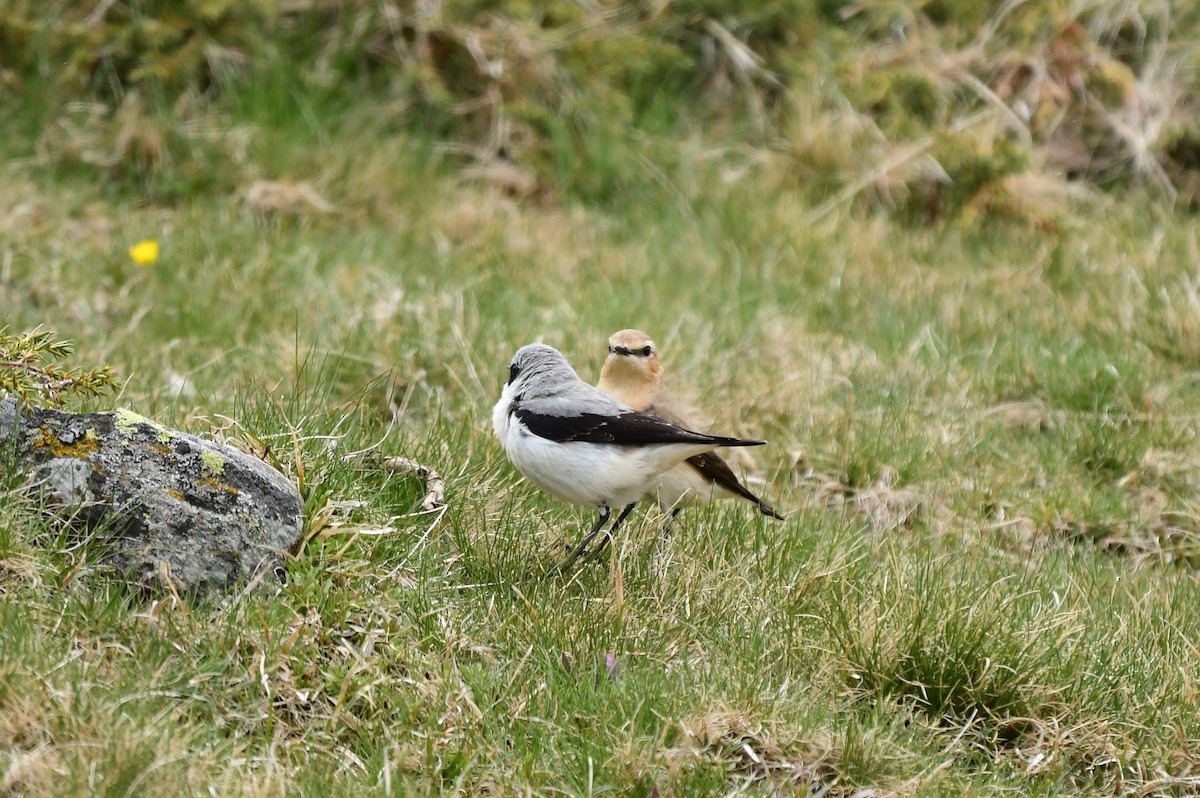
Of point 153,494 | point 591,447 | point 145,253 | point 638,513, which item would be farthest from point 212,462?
point 145,253

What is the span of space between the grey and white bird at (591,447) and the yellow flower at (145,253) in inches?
123

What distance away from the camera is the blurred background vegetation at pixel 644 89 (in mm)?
8789

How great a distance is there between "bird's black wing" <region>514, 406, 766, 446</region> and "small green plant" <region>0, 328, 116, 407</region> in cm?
149

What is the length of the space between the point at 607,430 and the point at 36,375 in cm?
190

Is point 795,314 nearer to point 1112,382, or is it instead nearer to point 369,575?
point 1112,382

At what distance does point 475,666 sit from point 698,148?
20.0 feet

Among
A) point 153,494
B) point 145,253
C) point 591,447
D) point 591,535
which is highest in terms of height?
point 153,494

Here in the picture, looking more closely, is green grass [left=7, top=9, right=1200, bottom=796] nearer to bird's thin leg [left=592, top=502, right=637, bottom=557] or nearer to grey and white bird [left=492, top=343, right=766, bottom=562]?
bird's thin leg [left=592, top=502, right=637, bottom=557]

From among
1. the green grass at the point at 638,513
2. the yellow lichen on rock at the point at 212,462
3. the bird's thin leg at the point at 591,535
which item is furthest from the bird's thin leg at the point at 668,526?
the yellow lichen on rock at the point at 212,462

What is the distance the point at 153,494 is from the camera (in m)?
4.09

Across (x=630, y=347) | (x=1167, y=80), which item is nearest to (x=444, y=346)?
(x=630, y=347)

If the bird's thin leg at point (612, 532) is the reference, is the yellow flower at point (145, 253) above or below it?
below

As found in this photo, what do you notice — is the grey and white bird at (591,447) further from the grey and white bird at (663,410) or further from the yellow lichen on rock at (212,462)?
the yellow lichen on rock at (212,462)

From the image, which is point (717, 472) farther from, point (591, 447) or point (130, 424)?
point (130, 424)
